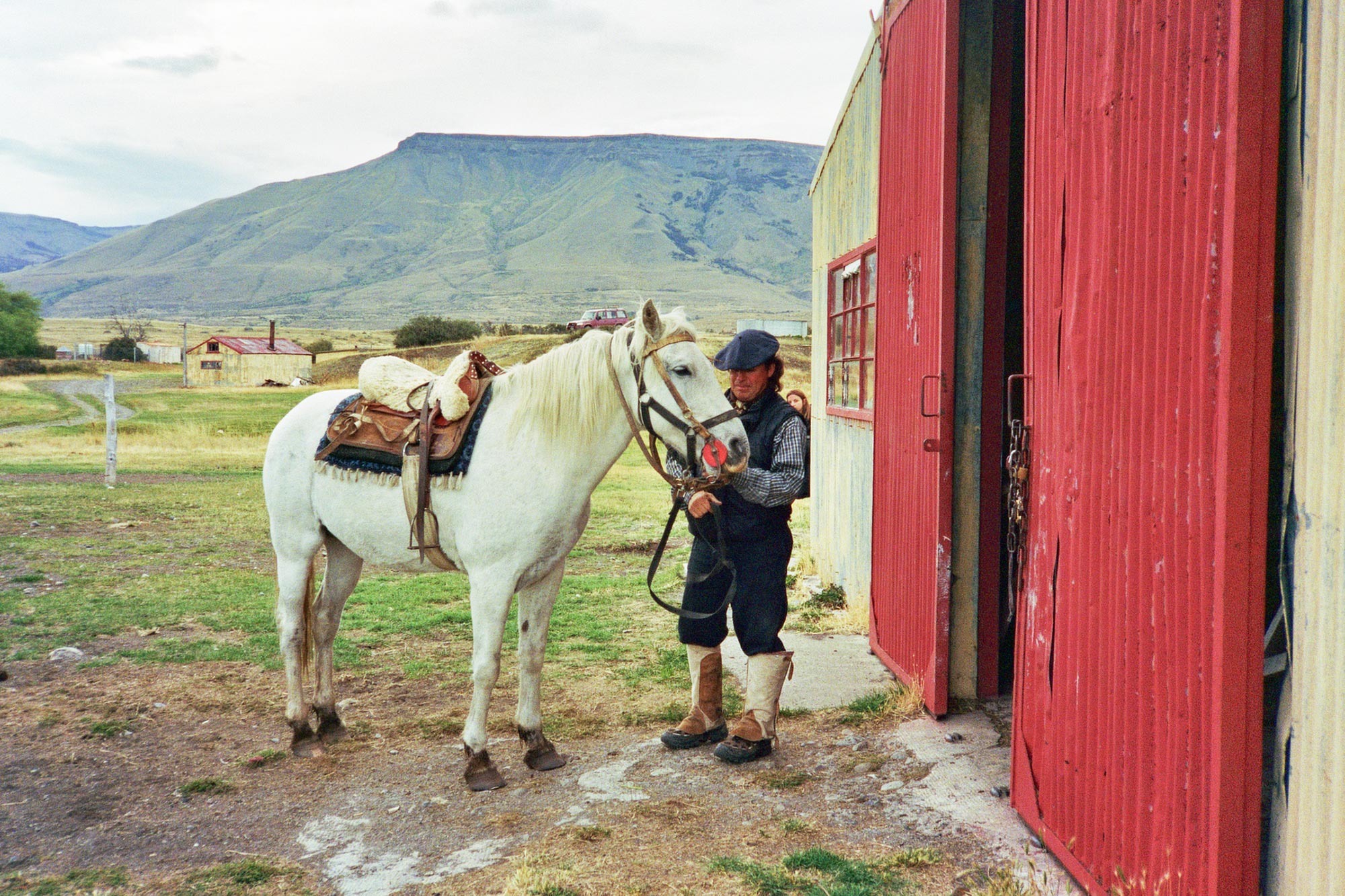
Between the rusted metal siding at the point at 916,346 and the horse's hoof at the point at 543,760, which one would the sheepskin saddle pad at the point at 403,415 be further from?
the rusted metal siding at the point at 916,346

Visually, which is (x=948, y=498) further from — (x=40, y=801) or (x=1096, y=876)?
(x=40, y=801)

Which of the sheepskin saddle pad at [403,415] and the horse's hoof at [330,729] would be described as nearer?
the sheepskin saddle pad at [403,415]

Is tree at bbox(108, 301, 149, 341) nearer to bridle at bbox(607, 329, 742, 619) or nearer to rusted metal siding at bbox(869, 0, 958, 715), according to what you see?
rusted metal siding at bbox(869, 0, 958, 715)

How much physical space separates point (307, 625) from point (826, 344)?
5.59 m

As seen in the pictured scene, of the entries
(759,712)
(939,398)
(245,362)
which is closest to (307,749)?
(759,712)

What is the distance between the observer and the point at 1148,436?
8.06ft

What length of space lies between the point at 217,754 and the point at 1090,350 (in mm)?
4599

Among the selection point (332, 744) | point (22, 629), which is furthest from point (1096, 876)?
point (22, 629)

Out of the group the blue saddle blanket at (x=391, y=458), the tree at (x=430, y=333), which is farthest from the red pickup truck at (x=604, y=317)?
the blue saddle blanket at (x=391, y=458)

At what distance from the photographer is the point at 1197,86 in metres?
2.18

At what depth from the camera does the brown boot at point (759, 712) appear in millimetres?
4262

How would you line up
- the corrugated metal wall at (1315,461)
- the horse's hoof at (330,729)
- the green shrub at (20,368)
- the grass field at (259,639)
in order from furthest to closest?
the green shrub at (20,368) → the horse's hoof at (330,729) → the grass field at (259,639) → the corrugated metal wall at (1315,461)

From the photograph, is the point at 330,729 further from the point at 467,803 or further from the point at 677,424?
the point at 677,424

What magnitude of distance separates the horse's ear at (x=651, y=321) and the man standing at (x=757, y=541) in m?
0.39
